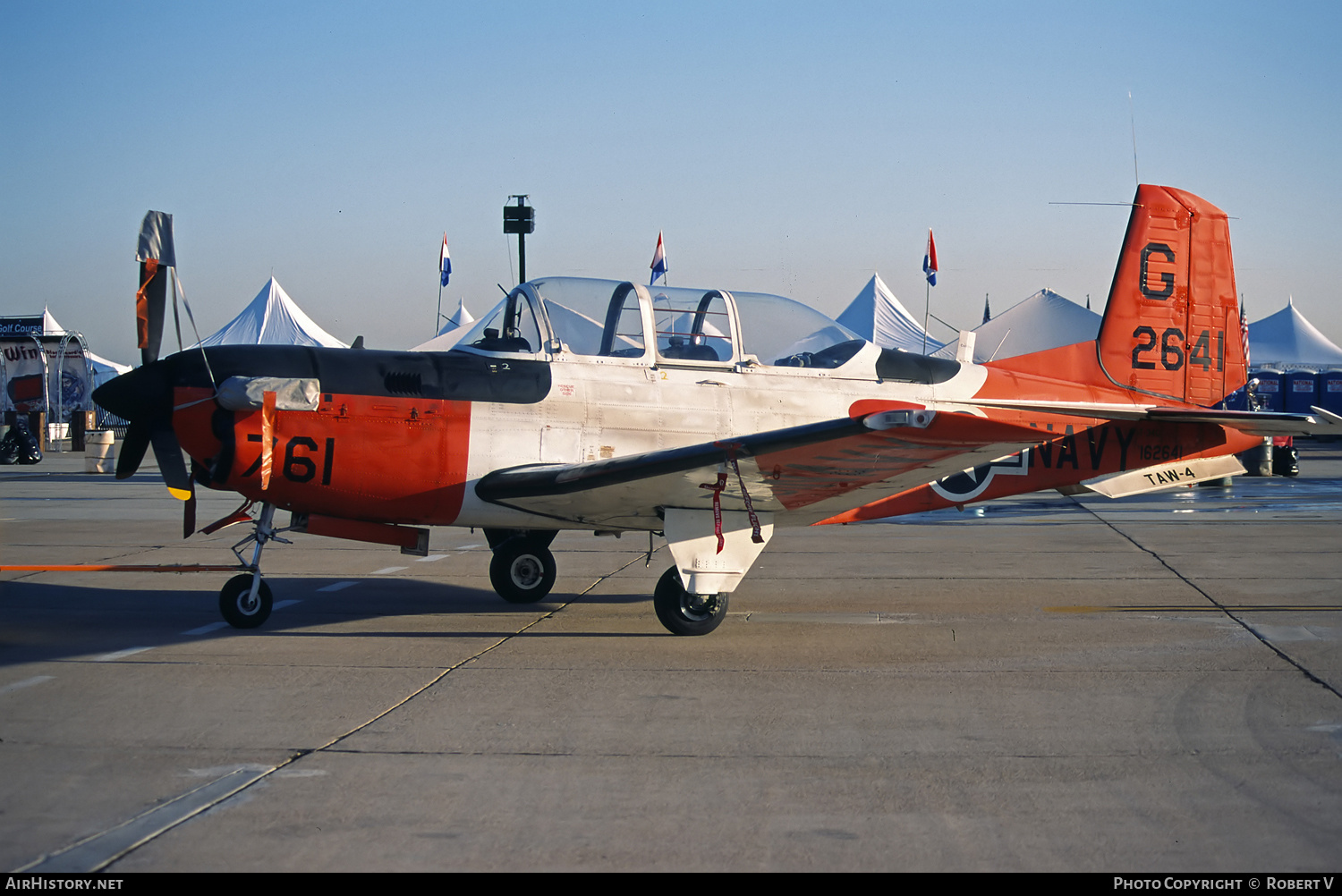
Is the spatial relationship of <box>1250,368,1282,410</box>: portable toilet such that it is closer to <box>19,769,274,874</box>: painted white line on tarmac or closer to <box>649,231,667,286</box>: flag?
<box>649,231,667,286</box>: flag

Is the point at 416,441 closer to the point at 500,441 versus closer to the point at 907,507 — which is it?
the point at 500,441

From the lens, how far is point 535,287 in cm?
810

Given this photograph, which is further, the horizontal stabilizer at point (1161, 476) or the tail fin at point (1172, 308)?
the tail fin at point (1172, 308)

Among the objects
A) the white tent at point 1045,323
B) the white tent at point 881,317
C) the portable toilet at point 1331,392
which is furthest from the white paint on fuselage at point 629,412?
the portable toilet at point 1331,392

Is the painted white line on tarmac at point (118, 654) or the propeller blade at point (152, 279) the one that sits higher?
the propeller blade at point (152, 279)

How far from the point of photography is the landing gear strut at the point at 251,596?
7566 mm

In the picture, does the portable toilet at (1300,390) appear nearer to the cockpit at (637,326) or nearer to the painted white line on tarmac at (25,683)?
the cockpit at (637,326)

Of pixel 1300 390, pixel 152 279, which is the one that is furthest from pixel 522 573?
pixel 1300 390

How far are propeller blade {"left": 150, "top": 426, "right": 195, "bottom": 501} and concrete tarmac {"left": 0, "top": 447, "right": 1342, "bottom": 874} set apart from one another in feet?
3.30

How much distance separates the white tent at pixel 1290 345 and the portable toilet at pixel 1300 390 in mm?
3752

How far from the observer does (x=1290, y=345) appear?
49781mm

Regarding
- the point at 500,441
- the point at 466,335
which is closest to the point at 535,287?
the point at 466,335

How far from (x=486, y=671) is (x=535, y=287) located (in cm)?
307

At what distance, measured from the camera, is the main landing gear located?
8.78 meters
